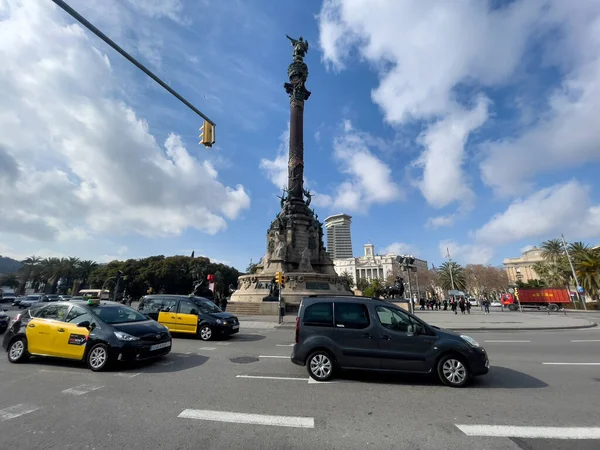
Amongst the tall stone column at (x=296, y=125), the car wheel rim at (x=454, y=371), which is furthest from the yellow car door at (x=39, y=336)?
the tall stone column at (x=296, y=125)

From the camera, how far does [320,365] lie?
21.2 ft

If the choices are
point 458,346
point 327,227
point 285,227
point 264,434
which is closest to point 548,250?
point 285,227

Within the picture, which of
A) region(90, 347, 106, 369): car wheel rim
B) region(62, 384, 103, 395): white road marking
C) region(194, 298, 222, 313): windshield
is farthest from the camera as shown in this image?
region(194, 298, 222, 313): windshield

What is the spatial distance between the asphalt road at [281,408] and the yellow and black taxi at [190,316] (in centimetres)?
426

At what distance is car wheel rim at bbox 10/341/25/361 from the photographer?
7820mm

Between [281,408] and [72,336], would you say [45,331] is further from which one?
[281,408]

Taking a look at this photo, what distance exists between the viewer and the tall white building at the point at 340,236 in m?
188

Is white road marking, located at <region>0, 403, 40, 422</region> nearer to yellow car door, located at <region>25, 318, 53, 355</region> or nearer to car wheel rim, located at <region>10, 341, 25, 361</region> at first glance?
yellow car door, located at <region>25, 318, 53, 355</region>

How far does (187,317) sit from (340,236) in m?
183

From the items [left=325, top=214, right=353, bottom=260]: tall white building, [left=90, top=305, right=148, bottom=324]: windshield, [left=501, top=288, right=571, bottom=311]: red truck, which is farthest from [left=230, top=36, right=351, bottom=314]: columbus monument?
[left=325, top=214, right=353, bottom=260]: tall white building

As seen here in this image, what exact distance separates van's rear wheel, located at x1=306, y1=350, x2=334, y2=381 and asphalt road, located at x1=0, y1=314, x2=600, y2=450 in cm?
26

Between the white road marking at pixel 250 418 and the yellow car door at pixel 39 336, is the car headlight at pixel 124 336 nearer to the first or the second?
the yellow car door at pixel 39 336

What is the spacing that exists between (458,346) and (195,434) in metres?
5.12

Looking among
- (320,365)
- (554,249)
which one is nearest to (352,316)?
(320,365)
